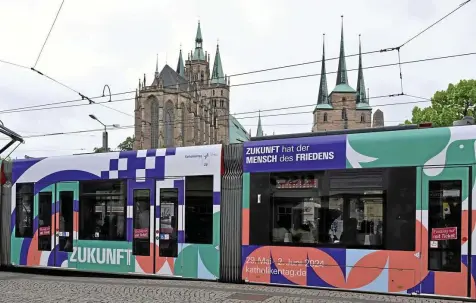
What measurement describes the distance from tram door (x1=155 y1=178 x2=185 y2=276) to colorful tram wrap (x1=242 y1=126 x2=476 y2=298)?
1578mm

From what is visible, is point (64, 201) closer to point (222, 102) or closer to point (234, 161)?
point (234, 161)

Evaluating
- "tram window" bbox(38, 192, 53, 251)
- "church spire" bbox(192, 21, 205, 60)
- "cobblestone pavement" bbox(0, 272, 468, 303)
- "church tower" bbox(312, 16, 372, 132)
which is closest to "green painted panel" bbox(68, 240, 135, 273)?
"cobblestone pavement" bbox(0, 272, 468, 303)

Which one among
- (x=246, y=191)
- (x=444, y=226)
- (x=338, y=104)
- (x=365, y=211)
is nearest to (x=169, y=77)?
(x=338, y=104)

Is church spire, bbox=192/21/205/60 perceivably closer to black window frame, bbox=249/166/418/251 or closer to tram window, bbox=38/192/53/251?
tram window, bbox=38/192/53/251

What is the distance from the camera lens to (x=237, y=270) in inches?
415

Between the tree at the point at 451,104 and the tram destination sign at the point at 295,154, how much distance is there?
27692mm

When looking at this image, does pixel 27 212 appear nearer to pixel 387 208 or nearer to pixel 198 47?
pixel 387 208

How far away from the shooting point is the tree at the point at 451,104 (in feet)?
116

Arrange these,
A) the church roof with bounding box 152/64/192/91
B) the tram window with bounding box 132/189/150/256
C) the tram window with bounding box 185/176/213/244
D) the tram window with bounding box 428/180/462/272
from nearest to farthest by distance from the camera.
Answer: the tram window with bounding box 428/180/462/272
the tram window with bounding box 185/176/213/244
the tram window with bounding box 132/189/150/256
the church roof with bounding box 152/64/192/91

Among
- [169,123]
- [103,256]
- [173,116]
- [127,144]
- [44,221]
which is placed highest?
[173,116]

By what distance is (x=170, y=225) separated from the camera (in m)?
11.5

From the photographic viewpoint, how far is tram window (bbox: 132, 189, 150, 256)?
11758mm

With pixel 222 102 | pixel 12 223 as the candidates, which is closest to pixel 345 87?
pixel 222 102

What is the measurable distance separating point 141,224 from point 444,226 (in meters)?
6.43
